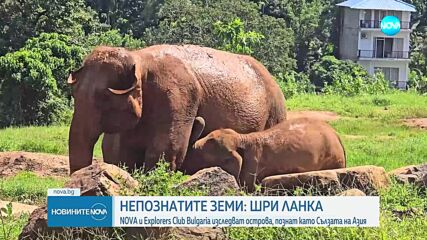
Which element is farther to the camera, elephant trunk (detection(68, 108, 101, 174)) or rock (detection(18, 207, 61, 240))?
elephant trunk (detection(68, 108, 101, 174))

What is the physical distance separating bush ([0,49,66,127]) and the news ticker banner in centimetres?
1412

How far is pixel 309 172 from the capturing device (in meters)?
6.69

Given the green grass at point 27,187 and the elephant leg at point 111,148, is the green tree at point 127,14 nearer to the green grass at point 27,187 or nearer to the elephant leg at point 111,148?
the green grass at point 27,187

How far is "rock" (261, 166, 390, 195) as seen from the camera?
643 cm

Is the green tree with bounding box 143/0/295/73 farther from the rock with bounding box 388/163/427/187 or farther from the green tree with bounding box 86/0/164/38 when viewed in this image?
the rock with bounding box 388/163/427/187

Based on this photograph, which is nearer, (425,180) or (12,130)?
(425,180)

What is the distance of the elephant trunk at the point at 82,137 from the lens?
663 cm

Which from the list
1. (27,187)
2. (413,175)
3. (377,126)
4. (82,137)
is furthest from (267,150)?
(377,126)

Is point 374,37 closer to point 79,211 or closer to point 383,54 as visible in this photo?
point 383,54

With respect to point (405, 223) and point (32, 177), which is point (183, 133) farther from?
point (32, 177)

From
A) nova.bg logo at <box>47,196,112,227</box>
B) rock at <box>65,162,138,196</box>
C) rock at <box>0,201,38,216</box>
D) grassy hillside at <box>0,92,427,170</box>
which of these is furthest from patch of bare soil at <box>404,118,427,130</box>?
nova.bg logo at <box>47,196,112,227</box>

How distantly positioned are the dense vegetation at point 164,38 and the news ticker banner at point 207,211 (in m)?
14.1

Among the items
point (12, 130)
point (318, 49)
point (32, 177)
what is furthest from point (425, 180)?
point (318, 49)

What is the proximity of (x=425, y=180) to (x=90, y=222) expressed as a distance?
355cm
